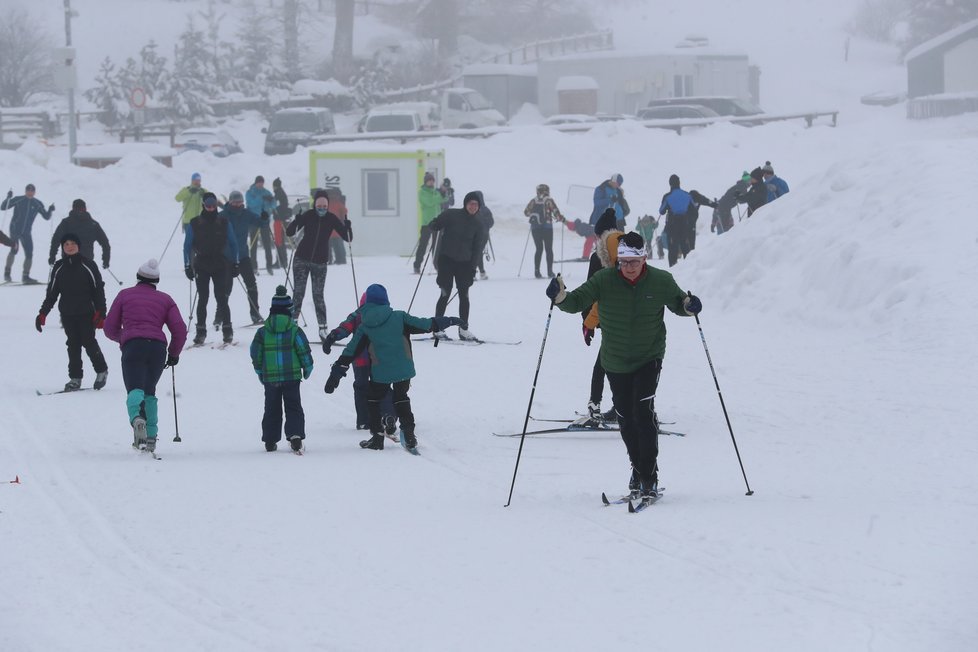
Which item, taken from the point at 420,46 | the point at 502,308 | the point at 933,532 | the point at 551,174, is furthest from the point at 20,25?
the point at 933,532

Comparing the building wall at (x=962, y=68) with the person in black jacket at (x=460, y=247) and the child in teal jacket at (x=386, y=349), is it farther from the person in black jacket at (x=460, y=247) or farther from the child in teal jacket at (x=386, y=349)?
the child in teal jacket at (x=386, y=349)

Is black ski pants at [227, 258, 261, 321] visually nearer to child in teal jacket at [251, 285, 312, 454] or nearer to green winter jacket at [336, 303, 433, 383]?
child in teal jacket at [251, 285, 312, 454]

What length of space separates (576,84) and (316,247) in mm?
45741

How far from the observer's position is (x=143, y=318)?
10.4m

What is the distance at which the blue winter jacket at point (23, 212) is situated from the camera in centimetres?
2336

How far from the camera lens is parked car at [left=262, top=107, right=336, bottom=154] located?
45.2 meters

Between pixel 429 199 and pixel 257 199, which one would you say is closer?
pixel 257 199

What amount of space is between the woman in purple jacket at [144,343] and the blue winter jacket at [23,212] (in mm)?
13655

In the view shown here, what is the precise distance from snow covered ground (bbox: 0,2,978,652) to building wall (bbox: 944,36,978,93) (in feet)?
130

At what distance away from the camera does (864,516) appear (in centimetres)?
773

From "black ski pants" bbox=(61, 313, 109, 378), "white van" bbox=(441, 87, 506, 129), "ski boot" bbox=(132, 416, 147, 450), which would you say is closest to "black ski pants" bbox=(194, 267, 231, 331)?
"black ski pants" bbox=(61, 313, 109, 378)

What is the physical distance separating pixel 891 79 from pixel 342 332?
234 ft

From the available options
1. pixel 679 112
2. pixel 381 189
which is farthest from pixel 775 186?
pixel 679 112

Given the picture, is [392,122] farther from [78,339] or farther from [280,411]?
[280,411]
